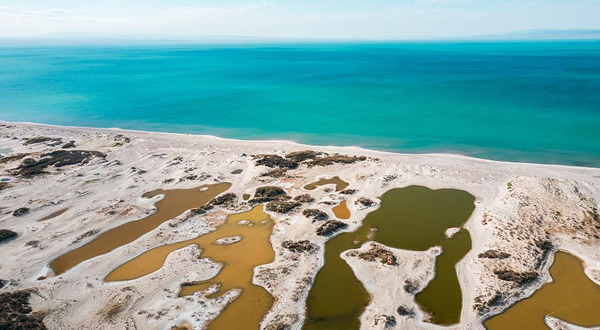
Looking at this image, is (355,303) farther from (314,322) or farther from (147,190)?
(147,190)

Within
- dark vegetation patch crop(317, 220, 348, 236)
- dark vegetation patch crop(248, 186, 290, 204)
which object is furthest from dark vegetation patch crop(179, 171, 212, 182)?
dark vegetation patch crop(317, 220, 348, 236)

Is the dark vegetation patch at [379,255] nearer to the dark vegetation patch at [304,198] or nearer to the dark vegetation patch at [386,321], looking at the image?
the dark vegetation patch at [386,321]

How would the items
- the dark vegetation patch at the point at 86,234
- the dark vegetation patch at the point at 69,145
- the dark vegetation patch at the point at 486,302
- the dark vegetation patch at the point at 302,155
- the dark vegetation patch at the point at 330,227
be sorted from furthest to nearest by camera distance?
→ the dark vegetation patch at the point at 69,145
the dark vegetation patch at the point at 302,155
the dark vegetation patch at the point at 330,227
the dark vegetation patch at the point at 86,234
the dark vegetation patch at the point at 486,302

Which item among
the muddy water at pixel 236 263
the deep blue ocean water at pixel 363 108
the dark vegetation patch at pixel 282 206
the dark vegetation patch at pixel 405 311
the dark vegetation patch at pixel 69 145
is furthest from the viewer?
the deep blue ocean water at pixel 363 108

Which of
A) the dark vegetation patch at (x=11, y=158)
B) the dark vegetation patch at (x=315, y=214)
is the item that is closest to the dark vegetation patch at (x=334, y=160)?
the dark vegetation patch at (x=315, y=214)

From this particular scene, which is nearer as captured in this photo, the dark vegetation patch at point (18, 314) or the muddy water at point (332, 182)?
the dark vegetation patch at point (18, 314)

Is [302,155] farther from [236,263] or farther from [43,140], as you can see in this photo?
[43,140]

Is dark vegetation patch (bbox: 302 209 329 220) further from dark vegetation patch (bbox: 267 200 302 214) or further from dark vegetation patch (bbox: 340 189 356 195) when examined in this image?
dark vegetation patch (bbox: 340 189 356 195)
